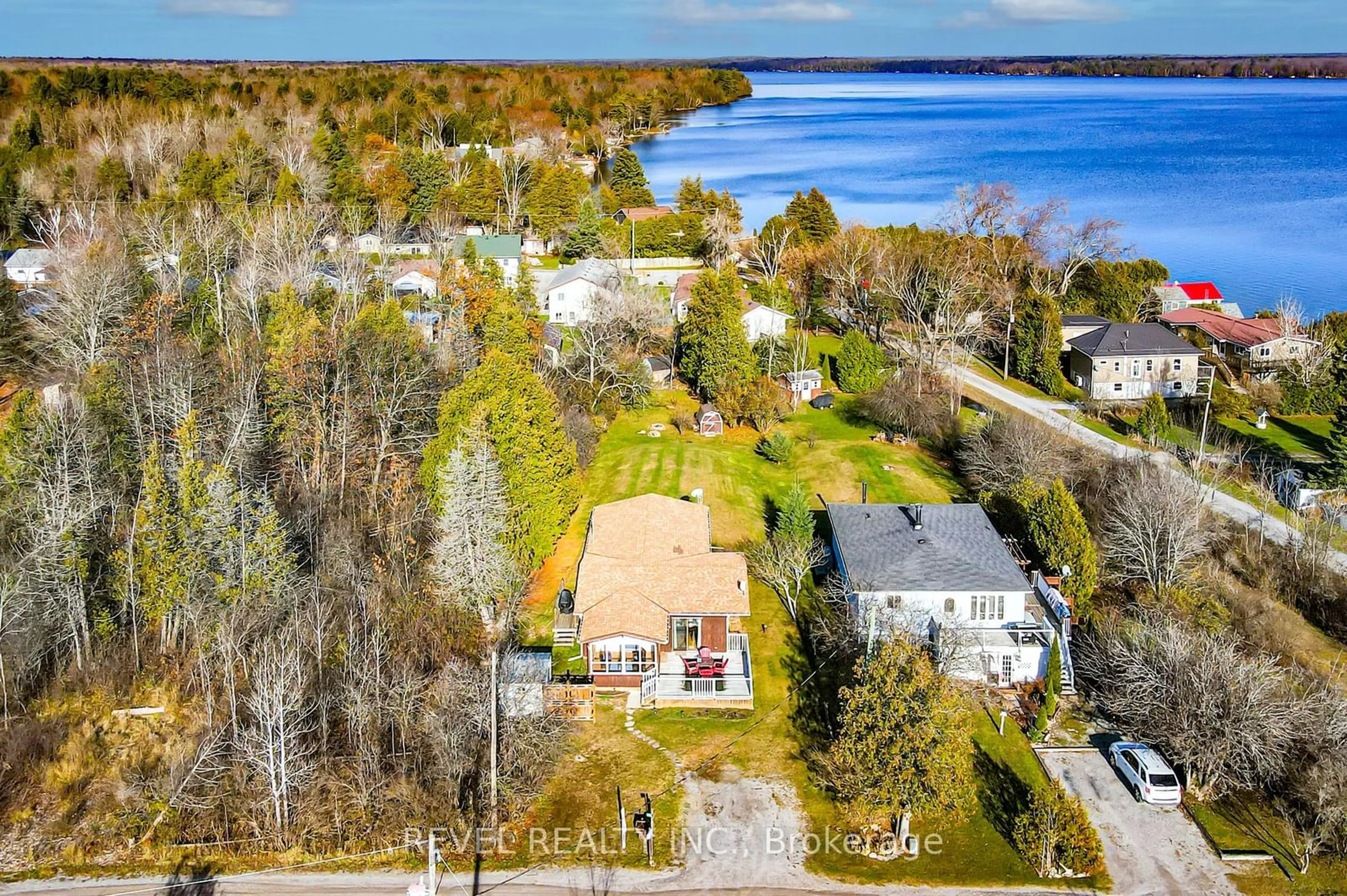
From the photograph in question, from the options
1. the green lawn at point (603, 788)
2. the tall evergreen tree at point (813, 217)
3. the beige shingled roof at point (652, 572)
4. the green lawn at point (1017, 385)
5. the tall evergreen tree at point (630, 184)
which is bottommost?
the green lawn at point (603, 788)

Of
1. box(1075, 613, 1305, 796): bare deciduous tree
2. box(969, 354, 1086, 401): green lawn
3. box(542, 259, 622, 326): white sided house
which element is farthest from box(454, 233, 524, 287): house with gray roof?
box(1075, 613, 1305, 796): bare deciduous tree

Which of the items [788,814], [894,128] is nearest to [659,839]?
[788,814]

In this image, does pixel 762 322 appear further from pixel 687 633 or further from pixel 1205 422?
pixel 687 633

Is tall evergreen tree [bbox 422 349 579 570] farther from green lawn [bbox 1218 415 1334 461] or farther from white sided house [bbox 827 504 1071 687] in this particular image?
green lawn [bbox 1218 415 1334 461]

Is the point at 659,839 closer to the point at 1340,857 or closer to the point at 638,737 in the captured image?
the point at 638,737

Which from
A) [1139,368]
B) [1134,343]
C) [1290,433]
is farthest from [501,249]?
[1290,433]

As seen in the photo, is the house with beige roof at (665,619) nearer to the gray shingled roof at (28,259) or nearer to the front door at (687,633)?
the front door at (687,633)

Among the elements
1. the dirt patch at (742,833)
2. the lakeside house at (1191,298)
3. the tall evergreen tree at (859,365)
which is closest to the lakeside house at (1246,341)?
the lakeside house at (1191,298)
